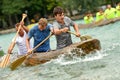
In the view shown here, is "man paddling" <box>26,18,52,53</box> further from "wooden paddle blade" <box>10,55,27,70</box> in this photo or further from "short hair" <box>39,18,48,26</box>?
"wooden paddle blade" <box>10,55,27,70</box>

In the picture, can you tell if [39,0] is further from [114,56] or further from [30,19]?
[114,56]

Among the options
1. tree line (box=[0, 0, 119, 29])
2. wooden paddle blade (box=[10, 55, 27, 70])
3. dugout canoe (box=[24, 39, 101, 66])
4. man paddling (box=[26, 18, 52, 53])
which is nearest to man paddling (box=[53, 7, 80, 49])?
Result: dugout canoe (box=[24, 39, 101, 66])

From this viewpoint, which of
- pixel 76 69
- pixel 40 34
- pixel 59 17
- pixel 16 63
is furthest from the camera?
pixel 16 63

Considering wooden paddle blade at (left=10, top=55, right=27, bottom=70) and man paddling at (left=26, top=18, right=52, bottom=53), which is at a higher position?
man paddling at (left=26, top=18, right=52, bottom=53)

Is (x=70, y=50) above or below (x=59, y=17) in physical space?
below

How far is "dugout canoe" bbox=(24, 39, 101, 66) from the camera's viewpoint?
10.8m

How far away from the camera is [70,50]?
35.2ft

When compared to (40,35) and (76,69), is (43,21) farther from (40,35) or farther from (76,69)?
(76,69)

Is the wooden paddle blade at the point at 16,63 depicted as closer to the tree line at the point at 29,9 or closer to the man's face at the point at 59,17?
the man's face at the point at 59,17

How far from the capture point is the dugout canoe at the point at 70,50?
10805 mm

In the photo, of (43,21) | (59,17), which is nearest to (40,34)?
(43,21)

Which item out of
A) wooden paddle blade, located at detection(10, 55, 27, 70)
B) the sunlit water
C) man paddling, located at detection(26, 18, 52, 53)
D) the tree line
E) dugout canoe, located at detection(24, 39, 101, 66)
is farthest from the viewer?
the tree line

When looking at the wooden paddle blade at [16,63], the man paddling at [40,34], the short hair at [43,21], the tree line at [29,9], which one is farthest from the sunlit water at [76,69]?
the tree line at [29,9]

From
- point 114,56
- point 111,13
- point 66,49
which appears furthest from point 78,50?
point 111,13
